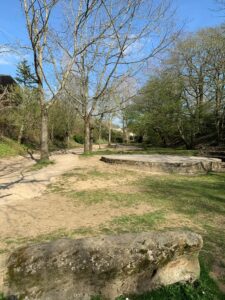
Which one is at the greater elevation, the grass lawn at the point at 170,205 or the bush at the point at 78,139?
the bush at the point at 78,139

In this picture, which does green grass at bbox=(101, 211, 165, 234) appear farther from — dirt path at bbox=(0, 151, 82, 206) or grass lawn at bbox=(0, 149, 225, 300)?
dirt path at bbox=(0, 151, 82, 206)

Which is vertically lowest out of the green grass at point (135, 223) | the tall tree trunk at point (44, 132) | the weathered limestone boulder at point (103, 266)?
the green grass at point (135, 223)

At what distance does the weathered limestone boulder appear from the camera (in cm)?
327

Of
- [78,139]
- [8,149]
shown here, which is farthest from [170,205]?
[78,139]

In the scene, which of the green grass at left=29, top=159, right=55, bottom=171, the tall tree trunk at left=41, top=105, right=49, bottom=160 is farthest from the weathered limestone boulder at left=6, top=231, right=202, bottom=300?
the tall tree trunk at left=41, top=105, right=49, bottom=160

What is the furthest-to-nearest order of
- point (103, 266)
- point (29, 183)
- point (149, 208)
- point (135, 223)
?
1. point (29, 183)
2. point (149, 208)
3. point (135, 223)
4. point (103, 266)

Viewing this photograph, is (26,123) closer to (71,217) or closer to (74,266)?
(71,217)

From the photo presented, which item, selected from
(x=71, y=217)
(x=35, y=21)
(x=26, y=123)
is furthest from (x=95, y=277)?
(x=26, y=123)

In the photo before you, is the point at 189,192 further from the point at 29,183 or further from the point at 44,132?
the point at 44,132

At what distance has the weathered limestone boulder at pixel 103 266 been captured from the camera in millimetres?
3266

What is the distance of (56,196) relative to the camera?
8.77 meters

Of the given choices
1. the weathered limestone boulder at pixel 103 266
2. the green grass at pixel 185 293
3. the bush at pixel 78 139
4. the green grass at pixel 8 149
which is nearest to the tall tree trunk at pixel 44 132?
the green grass at pixel 8 149

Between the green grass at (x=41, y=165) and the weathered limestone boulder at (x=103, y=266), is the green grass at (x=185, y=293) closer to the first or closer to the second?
the weathered limestone boulder at (x=103, y=266)

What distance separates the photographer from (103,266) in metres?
3.42
